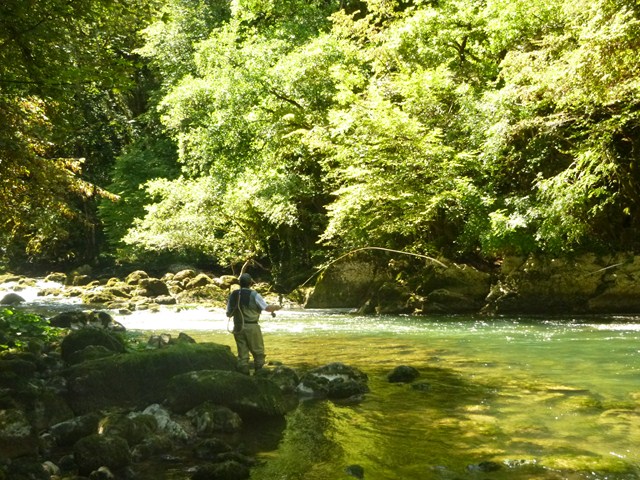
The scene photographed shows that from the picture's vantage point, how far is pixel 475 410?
23.4ft

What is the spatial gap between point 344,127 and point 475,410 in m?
12.3

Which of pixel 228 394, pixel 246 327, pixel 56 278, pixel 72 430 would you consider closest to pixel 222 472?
pixel 72 430

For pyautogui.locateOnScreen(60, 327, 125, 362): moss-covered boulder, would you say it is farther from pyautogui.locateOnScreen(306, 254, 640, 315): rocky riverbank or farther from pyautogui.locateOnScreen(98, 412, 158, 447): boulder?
pyautogui.locateOnScreen(306, 254, 640, 315): rocky riverbank

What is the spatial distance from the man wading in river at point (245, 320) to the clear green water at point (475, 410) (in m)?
1.18

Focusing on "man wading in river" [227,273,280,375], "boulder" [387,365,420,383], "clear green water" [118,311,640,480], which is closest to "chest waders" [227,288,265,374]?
"man wading in river" [227,273,280,375]

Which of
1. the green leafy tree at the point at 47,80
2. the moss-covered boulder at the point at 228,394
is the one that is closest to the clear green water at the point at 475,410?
the moss-covered boulder at the point at 228,394

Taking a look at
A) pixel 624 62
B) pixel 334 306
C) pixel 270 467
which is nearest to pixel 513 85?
pixel 624 62

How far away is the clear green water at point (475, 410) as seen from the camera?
17.8ft

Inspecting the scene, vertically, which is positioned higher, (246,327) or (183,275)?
(183,275)

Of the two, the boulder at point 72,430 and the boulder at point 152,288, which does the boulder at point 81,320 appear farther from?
the boulder at point 152,288

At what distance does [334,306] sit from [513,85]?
29.2 ft

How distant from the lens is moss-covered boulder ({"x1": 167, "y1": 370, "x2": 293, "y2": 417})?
7.06 metres

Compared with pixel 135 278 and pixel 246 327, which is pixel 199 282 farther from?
pixel 246 327

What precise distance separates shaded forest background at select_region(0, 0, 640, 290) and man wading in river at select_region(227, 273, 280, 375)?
3.38 metres
